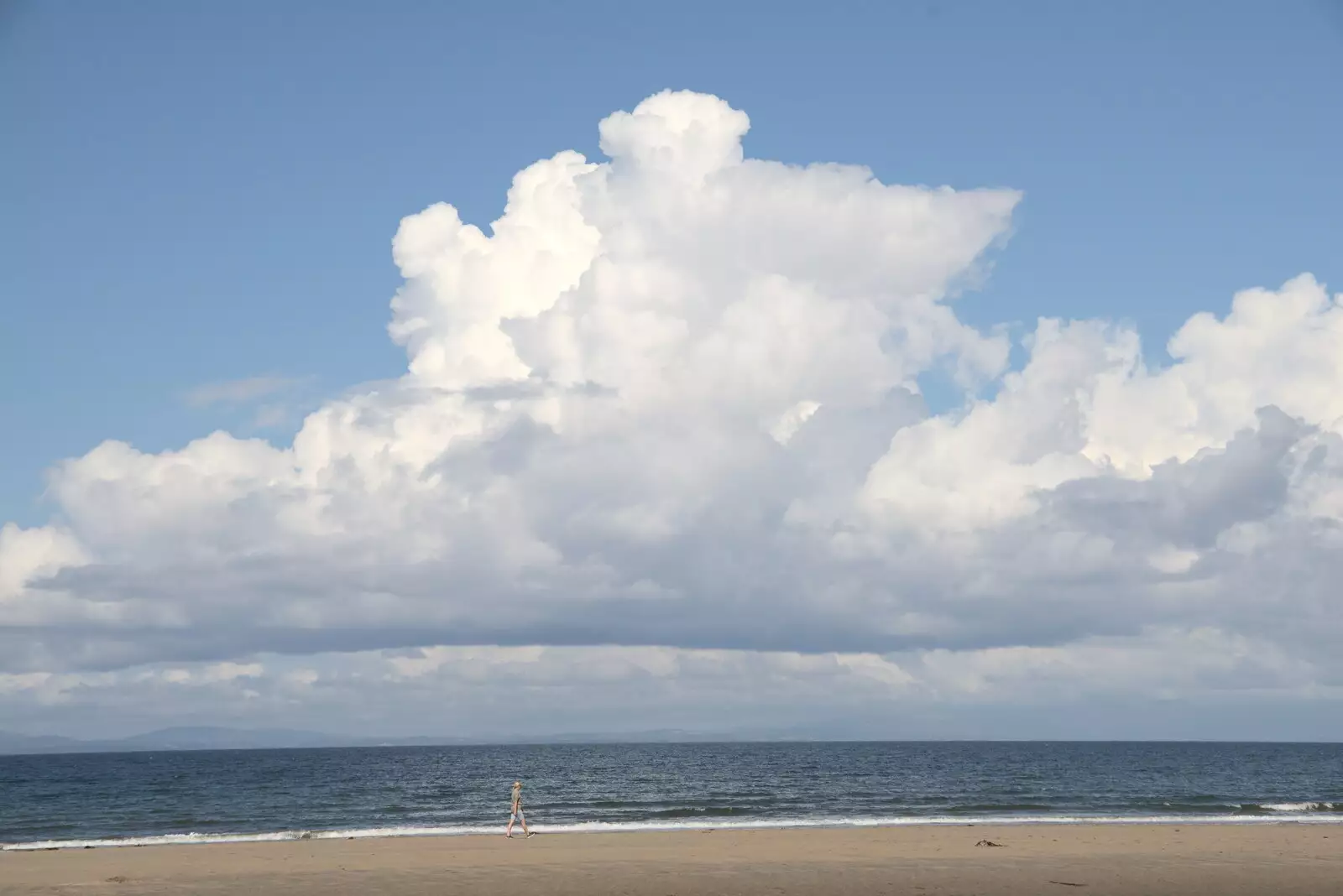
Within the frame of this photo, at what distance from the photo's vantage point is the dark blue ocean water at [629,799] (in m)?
52.8

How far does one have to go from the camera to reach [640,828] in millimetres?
47906

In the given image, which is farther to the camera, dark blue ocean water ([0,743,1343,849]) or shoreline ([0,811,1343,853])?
dark blue ocean water ([0,743,1343,849])

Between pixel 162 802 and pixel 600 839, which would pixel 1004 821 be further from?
pixel 162 802

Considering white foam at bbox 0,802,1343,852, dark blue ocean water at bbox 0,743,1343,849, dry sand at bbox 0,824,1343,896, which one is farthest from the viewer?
dark blue ocean water at bbox 0,743,1343,849

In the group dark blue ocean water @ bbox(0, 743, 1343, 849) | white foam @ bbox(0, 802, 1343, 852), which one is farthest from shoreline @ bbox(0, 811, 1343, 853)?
dark blue ocean water @ bbox(0, 743, 1343, 849)

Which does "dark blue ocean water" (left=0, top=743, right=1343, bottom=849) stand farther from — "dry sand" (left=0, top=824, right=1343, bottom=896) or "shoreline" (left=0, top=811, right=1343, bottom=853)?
"dry sand" (left=0, top=824, right=1343, bottom=896)

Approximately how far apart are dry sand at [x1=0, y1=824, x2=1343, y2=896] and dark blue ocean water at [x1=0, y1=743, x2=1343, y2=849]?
7809 mm

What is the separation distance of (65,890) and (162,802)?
48.2 m

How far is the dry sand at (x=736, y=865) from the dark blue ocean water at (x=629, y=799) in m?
7.81

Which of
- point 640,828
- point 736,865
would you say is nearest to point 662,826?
point 640,828

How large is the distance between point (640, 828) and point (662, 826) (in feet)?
4.93

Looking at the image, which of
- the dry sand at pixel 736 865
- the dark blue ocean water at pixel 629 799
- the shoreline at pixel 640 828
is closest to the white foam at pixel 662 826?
the shoreline at pixel 640 828

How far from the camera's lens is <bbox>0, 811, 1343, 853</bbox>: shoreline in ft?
146

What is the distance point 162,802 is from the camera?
7425cm
